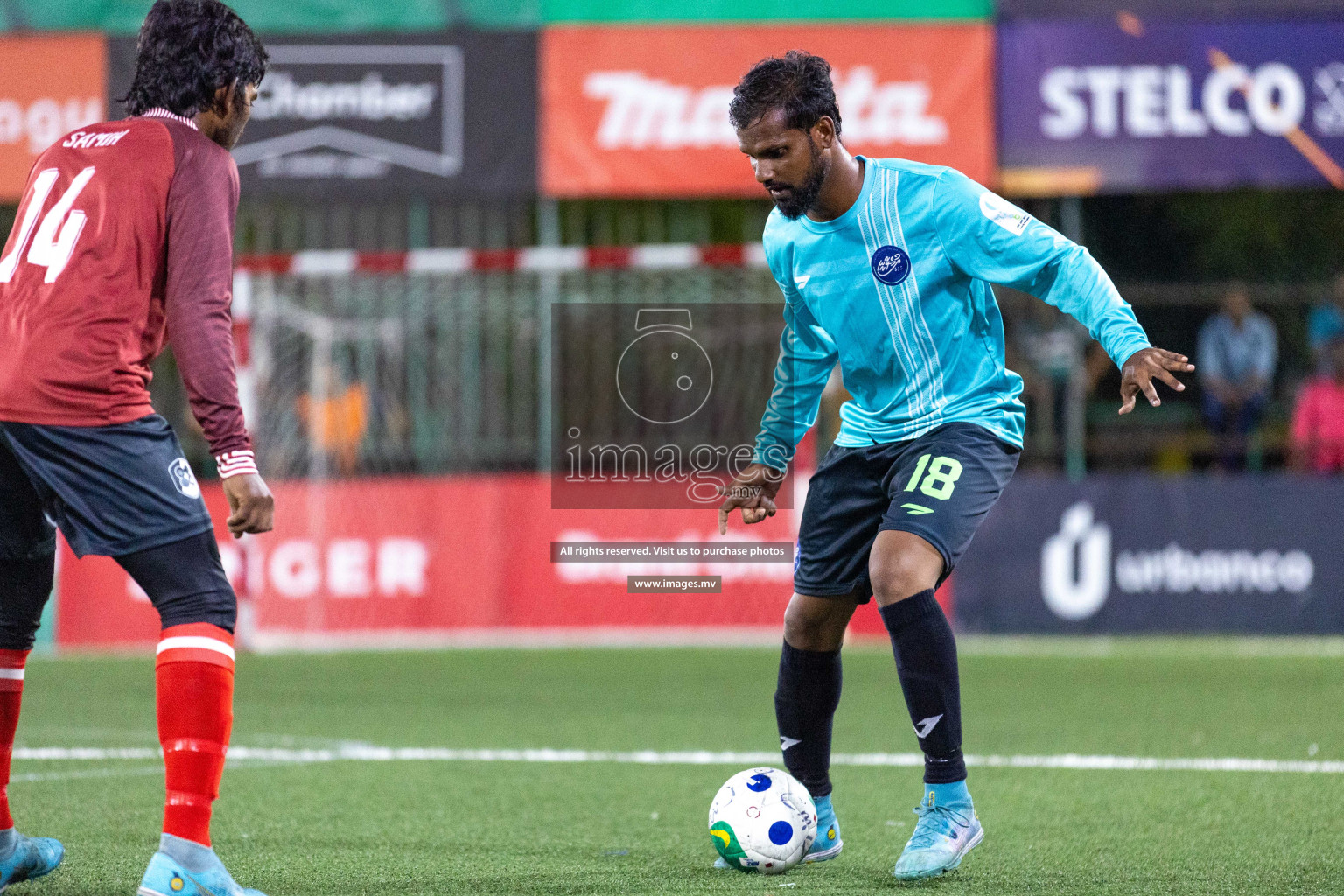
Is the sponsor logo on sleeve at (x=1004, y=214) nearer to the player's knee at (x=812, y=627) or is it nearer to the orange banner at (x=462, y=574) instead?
the player's knee at (x=812, y=627)

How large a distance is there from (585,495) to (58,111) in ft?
16.2

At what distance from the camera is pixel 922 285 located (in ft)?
14.7

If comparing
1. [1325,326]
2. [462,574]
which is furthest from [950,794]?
[1325,326]

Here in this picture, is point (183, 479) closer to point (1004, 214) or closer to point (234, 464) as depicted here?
point (234, 464)

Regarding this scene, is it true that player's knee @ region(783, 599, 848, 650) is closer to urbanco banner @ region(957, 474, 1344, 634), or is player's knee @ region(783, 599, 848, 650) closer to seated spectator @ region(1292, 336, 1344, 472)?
urbanco banner @ region(957, 474, 1344, 634)

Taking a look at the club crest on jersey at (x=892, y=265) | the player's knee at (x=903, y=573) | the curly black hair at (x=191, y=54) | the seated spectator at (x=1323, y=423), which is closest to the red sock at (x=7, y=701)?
the curly black hair at (x=191, y=54)

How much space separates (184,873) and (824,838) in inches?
69.5

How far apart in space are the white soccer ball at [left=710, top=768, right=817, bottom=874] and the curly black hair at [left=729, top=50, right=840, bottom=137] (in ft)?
5.71

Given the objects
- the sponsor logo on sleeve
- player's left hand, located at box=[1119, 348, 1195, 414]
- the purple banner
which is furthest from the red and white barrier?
player's left hand, located at box=[1119, 348, 1195, 414]

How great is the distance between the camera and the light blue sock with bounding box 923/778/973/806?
4.33 meters

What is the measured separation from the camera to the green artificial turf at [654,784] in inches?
171

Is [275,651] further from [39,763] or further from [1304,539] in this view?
[1304,539]

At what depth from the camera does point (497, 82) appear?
12.6 meters

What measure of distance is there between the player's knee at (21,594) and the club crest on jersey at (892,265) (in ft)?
7.20
